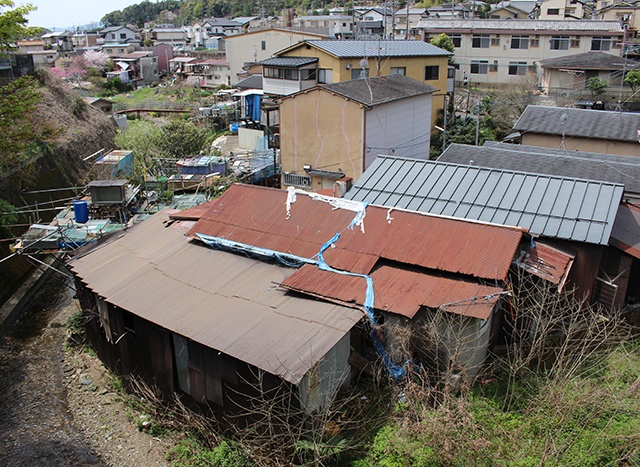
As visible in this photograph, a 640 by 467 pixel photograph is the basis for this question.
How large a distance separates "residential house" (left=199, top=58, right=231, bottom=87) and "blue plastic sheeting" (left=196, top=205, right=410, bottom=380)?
4752cm

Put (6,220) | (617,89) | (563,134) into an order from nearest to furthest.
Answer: (6,220)
(563,134)
(617,89)

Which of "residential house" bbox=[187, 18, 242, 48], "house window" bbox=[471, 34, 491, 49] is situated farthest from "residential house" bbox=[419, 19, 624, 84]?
"residential house" bbox=[187, 18, 242, 48]

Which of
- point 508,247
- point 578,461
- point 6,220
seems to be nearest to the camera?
point 578,461

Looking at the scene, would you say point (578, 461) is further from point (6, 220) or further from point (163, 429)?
point (6, 220)

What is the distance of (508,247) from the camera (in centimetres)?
1052

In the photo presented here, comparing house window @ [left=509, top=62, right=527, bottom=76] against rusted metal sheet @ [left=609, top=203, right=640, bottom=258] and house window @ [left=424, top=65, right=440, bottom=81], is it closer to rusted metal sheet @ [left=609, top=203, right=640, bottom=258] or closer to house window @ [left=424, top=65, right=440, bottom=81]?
house window @ [left=424, top=65, right=440, bottom=81]

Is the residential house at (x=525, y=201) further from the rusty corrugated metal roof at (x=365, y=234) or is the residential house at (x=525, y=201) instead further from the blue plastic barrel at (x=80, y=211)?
the blue plastic barrel at (x=80, y=211)

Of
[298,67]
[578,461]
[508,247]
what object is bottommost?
[578,461]

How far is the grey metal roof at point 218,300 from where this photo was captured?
361 inches

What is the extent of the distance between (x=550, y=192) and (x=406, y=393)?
5.90m

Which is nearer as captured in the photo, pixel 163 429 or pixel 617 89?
pixel 163 429

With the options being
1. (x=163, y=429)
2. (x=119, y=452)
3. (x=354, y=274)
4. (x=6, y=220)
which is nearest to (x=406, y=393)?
(x=354, y=274)

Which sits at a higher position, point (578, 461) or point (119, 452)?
point (578, 461)

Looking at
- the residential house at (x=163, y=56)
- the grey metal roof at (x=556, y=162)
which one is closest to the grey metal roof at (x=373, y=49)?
the grey metal roof at (x=556, y=162)
